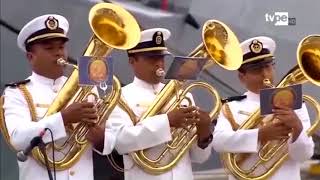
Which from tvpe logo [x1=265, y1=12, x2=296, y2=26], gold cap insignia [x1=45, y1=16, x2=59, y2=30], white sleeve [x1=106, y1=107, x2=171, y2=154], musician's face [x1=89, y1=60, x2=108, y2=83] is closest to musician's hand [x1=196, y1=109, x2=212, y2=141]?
white sleeve [x1=106, y1=107, x2=171, y2=154]

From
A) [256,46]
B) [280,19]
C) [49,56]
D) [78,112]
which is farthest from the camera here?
[280,19]

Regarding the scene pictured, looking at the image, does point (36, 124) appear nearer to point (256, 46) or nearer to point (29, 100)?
point (29, 100)

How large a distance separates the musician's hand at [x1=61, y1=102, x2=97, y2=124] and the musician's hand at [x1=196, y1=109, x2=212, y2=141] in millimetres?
552

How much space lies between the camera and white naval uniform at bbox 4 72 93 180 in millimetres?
3928

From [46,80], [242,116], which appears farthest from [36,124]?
[242,116]

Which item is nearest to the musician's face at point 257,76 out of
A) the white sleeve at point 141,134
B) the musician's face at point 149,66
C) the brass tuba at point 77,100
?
the musician's face at point 149,66

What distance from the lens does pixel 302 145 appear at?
14.4ft

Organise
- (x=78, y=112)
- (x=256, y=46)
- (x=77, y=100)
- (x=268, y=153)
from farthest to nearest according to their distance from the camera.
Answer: (x=256, y=46) → (x=268, y=153) → (x=77, y=100) → (x=78, y=112)

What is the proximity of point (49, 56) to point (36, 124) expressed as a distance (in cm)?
37

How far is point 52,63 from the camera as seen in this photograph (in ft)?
13.6

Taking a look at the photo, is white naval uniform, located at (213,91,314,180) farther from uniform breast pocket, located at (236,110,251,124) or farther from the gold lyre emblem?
the gold lyre emblem

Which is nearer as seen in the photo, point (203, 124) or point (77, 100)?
point (77, 100)

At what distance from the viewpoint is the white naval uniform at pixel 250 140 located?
438cm

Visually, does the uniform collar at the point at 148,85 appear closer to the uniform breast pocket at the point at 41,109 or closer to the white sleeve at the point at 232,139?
the white sleeve at the point at 232,139
